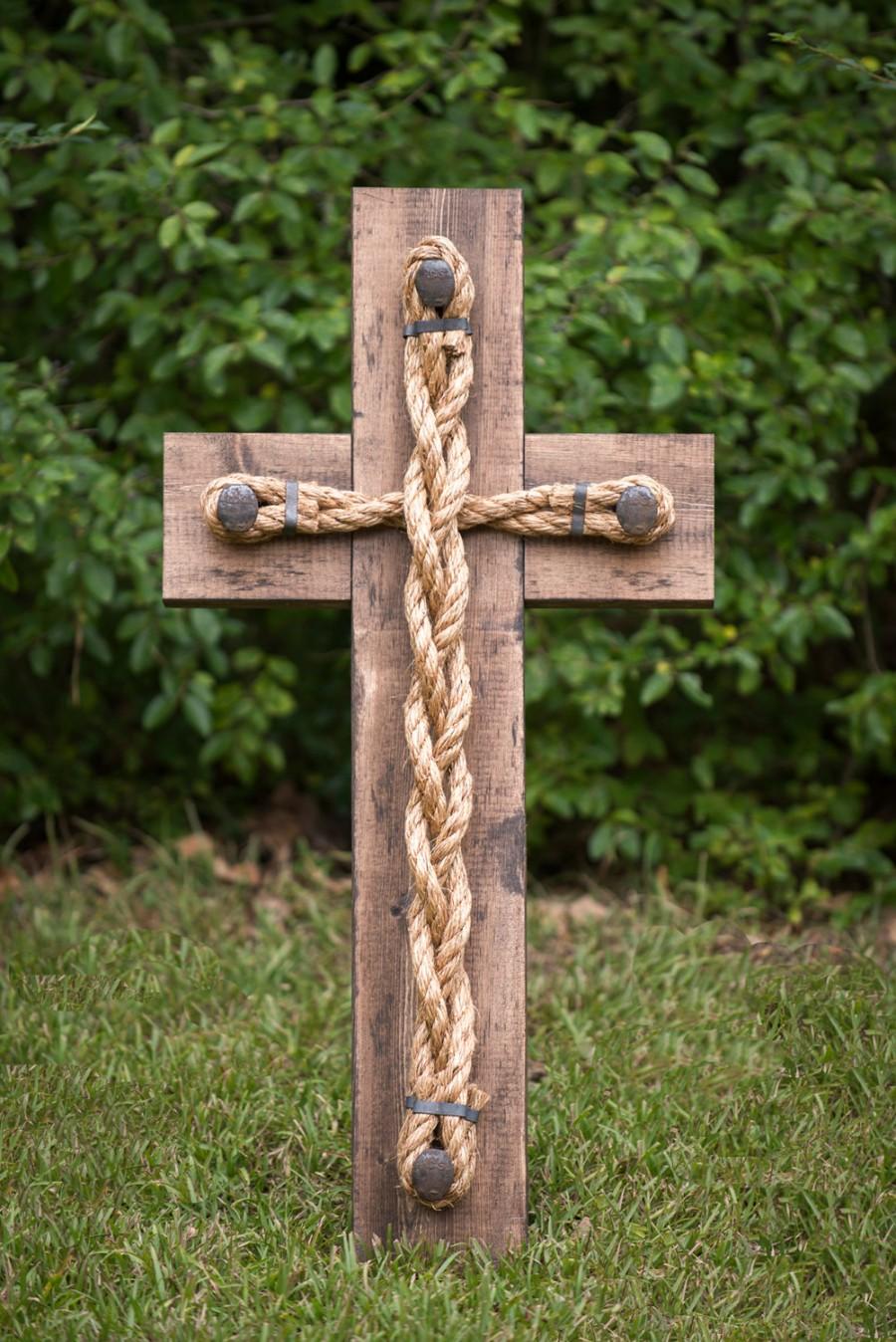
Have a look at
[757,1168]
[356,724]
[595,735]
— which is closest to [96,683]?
[595,735]

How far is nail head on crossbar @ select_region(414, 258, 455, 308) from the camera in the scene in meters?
1.84

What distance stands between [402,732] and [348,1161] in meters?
0.70

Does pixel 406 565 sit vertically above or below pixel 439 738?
above

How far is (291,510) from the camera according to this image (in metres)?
1.87

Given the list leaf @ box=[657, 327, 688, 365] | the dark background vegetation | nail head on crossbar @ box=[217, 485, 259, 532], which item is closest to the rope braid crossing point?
nail head on crossbar @ box=[217, 485, 259, 532]

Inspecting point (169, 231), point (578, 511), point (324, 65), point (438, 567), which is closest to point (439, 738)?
point (438, 567)

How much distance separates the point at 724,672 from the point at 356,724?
214cm

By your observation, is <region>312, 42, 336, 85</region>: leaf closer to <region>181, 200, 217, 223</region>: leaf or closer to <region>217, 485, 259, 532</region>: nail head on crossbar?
<region>181, 200, 217, 223</region>: leaf

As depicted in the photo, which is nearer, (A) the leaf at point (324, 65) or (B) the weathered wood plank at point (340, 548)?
(B) the weathered wood plank at point (340, 548)

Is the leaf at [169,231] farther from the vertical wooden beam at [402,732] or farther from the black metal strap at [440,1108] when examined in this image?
the black metal strap at [440,1108]

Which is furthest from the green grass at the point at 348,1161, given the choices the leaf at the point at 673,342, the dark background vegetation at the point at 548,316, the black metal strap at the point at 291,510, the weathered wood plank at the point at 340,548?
the leaf at the point at 673,342

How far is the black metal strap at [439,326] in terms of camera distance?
6.09 ft

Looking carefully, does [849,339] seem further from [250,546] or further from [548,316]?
[250,546]

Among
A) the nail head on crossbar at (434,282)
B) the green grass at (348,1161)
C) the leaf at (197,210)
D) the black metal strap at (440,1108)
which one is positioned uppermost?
the leaf at (197,210)
